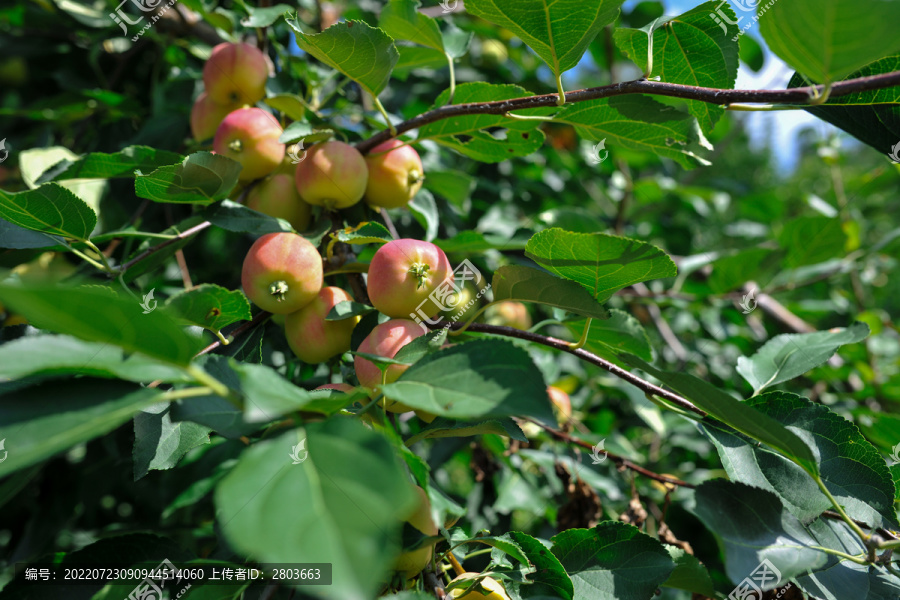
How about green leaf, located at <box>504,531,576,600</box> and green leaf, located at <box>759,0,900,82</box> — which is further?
green leaf, located at <box>504,531,576,600</box>

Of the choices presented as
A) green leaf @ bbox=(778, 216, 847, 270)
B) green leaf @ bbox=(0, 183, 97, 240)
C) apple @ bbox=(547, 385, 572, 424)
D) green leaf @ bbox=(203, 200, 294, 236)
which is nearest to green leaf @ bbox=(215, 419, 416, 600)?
green leaf @ bbox=(203, 200, 294, 236)

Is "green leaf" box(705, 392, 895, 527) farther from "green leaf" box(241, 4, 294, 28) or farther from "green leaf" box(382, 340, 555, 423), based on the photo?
"green leaf" box(241, 4, 294, 28)

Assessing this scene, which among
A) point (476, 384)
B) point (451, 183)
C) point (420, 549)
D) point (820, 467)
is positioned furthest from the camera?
point (451, 183)

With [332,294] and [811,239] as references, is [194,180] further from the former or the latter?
[811,239]

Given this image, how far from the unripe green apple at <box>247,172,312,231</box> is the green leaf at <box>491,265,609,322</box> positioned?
1.49 ft

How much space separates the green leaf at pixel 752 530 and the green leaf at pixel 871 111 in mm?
538

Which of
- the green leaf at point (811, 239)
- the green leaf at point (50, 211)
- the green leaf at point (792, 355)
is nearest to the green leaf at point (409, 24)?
the green leaf at point (50, 211)

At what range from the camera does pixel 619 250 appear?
0.75 metres

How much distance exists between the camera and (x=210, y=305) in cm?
78

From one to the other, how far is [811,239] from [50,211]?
86.0 inches

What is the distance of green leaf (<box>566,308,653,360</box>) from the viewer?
3.12ft

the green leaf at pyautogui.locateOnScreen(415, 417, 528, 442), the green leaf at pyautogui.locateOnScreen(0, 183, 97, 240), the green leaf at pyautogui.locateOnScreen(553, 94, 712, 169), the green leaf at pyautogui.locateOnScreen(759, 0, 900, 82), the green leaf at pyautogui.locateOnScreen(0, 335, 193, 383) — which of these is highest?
the green leaf at pyautogui.locateOnScreen(759, 0, 900, 82)

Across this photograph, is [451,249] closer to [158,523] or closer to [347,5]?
[158,523]

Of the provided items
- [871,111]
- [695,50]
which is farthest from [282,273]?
[871,111]
